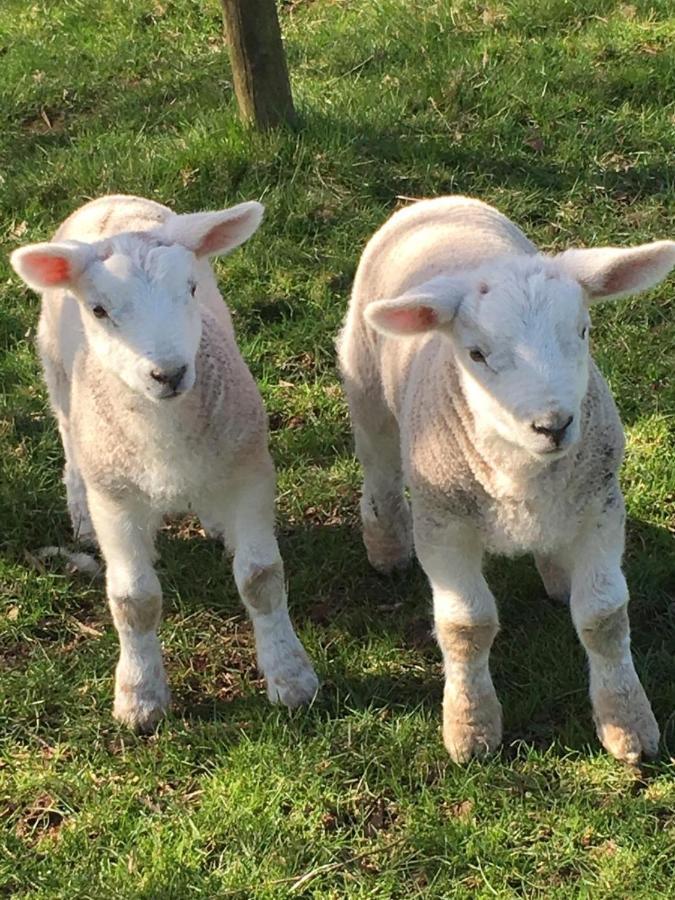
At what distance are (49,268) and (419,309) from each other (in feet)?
3.47

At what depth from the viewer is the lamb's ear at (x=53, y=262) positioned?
3.28 m

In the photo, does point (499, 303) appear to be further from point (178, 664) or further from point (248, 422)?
point (178, 664)

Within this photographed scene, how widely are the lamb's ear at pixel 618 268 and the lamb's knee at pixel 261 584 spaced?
4.34 feet

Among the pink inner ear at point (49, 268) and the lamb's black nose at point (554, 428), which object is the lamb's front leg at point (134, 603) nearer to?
the pink inner ear at point (49, 268)

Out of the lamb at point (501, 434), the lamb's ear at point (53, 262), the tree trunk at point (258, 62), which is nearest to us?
the lamb at point (501, 434)

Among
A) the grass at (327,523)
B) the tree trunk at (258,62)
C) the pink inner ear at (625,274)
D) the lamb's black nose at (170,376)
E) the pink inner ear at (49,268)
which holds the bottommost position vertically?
the grass at (327,523)

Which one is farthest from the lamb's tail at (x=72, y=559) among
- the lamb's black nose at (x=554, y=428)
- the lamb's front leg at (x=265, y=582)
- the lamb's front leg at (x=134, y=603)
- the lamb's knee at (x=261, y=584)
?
the lamb's black nose at (x=554, y=428)

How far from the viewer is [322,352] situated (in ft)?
17.5

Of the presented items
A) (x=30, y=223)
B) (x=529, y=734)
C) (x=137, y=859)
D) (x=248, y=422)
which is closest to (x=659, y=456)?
(x=529, y=734)

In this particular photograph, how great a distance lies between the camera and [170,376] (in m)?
3.09

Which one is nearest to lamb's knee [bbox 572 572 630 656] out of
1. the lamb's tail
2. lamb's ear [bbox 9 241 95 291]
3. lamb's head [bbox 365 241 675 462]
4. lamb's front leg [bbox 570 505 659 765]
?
lamb's front leg [bbox 570 505 659 765]

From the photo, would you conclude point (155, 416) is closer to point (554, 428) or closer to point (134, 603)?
point (134, 603)

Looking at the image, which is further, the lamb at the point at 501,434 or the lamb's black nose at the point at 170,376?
the lamb's black nose at the point at 170,376

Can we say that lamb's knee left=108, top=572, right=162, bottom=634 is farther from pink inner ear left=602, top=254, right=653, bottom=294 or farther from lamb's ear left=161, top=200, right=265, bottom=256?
pink inner ear left=602, top=254, right=653, bottom=294
